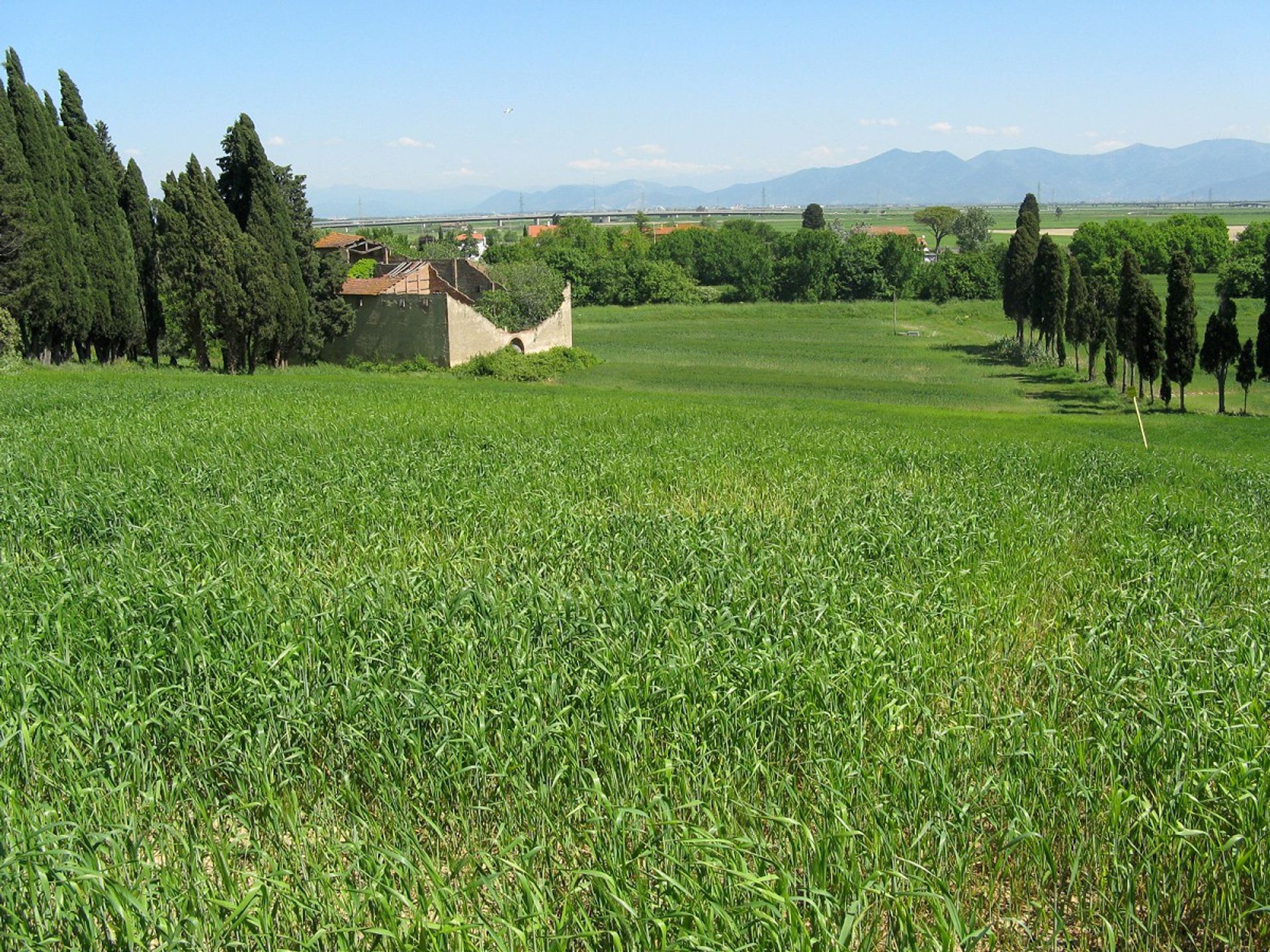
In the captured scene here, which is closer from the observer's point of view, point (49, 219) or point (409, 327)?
point (49, 219)

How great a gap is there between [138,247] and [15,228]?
26.5ft


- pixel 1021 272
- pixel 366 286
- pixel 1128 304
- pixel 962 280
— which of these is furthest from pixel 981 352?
pixel 366 286

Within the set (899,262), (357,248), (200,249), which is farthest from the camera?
(899,262)

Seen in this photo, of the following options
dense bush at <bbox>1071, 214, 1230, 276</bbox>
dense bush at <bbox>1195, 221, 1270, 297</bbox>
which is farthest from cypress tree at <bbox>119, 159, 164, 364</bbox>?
dense bush at <bbox>1071, 214, 1230, 276</bbox>

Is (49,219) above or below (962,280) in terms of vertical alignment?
above

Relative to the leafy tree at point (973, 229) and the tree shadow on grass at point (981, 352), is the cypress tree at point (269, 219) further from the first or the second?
the leafy tree at point (973, 229)

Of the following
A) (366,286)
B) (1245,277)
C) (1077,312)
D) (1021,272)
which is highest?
(1021,272)

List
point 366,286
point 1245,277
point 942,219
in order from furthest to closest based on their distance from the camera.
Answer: point 942,219 < point 1245,277 < point 366,286

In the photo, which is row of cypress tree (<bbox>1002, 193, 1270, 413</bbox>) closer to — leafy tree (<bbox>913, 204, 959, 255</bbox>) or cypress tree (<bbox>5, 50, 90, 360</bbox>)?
cypress tree (<bbox>5, 50, 90, 360</bbox>)

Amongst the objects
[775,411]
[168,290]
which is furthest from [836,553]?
[168,290]

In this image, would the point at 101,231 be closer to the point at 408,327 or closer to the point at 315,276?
the point at 315,276

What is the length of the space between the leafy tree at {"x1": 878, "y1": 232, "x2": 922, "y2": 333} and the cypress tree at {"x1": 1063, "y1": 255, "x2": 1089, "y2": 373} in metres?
35.1

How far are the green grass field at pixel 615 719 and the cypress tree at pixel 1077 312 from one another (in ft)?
144

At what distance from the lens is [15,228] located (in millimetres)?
31531
